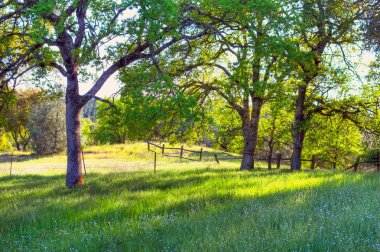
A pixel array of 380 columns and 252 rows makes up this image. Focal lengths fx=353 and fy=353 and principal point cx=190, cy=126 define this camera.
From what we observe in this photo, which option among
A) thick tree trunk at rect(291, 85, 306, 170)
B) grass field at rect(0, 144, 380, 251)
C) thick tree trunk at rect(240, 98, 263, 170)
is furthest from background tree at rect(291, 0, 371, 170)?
grass field at rect(0, 144, 380, 251)

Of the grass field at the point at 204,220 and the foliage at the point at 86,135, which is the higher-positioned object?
the foliage at the point at 86,135

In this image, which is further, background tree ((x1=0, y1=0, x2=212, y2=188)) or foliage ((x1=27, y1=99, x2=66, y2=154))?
foliage ((x1=27, y1=99, x2=66, y2=154))

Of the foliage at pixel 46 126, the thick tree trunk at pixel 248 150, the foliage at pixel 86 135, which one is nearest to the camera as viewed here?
the foliage at pixel 86 135

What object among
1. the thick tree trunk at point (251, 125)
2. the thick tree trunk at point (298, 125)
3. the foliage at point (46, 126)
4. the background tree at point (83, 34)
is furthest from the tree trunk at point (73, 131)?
the foliage at point (46, 126)

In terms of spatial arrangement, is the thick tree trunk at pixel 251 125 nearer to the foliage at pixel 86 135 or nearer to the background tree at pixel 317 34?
the background tree at pixel 317 34

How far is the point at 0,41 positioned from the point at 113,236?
408 inches

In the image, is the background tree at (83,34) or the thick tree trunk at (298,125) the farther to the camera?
A: the thick tree trunk at (298,125)

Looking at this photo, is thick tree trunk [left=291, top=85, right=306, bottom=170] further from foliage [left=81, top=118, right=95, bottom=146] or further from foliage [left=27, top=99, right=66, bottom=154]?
foliage [left=27, top=99, right=66, bottom=154]

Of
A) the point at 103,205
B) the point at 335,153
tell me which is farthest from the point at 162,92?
the point at 335,153

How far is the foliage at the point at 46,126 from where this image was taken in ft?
156

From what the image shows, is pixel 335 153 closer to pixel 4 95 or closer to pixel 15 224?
pixel 4 95

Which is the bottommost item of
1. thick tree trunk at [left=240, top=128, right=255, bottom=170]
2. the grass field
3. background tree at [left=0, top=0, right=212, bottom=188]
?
the grass field

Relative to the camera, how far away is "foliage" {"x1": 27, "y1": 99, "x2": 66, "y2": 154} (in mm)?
47594

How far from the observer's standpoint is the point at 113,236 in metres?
6.46
